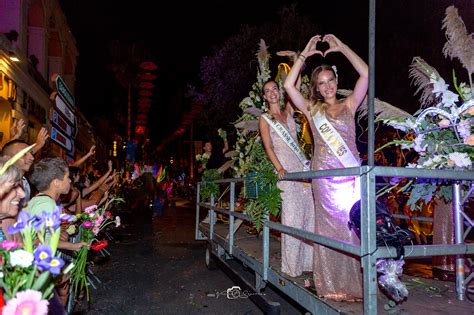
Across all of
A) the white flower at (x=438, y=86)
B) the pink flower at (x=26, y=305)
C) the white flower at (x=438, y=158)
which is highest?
the white flower at (x=438, y=86)

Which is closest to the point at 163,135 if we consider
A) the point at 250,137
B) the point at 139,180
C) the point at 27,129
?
the point at 139,180

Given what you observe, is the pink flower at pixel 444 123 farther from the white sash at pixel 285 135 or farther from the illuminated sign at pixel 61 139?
the illuminated sign at pixel 61 139

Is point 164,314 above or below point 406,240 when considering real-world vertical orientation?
below

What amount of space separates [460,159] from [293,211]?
1.59m

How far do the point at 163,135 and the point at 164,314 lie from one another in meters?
53.0

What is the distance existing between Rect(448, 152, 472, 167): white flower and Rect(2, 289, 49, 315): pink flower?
126 inches

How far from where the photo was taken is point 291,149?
4.59 m

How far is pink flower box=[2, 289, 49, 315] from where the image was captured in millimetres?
1613

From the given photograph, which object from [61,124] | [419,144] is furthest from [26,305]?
[61,124]

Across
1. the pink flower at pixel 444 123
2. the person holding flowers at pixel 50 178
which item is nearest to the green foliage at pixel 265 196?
the pink flower at pixel 444 123

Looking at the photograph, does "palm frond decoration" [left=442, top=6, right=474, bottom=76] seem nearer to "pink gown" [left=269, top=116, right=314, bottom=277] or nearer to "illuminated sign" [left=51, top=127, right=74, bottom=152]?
"pink gown" [left=269, top=116, right=314, bottom=277]

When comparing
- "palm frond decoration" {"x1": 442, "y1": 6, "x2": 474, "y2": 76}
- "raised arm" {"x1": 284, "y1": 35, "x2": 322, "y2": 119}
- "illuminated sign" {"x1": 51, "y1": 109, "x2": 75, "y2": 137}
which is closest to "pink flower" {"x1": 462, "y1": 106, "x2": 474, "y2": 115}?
"palm frond decoration" {"x1": 442, "y1": 6, "x2": 474, "y2": 76}

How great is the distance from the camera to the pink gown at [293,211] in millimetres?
4227

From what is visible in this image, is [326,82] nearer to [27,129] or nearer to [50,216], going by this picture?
[50,216]
